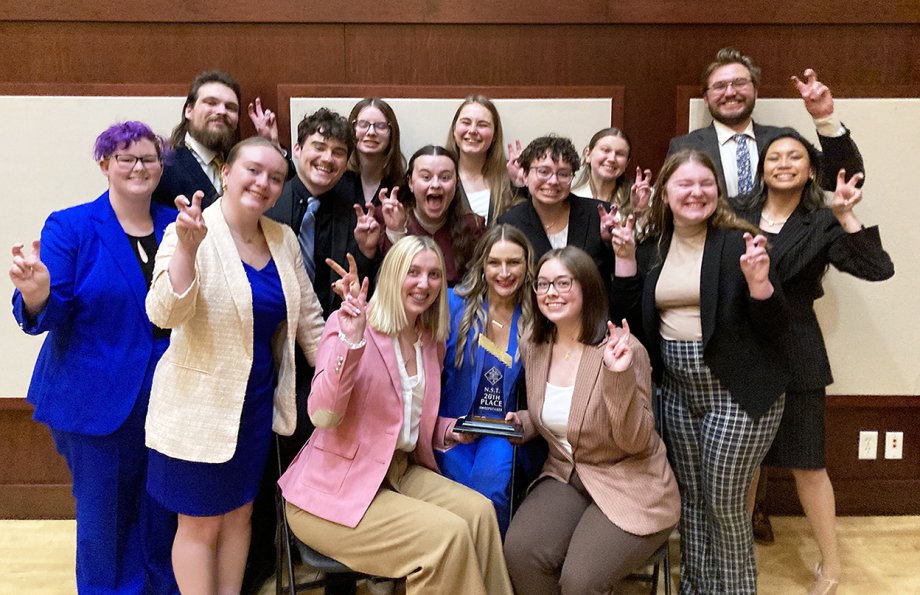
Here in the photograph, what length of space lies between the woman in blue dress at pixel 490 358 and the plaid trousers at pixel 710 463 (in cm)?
56

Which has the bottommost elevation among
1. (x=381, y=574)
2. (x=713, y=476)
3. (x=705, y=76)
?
(x=381, y=574)

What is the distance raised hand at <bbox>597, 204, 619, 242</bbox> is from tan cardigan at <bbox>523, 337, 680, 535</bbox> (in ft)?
1.72

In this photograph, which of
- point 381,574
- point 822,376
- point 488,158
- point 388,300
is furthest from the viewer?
point 488,158

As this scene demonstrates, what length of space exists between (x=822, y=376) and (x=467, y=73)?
1985mm

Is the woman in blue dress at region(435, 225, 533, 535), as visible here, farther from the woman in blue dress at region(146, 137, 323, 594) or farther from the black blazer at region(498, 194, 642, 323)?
the woman in blue dress at region(146, 137, 323, 594)

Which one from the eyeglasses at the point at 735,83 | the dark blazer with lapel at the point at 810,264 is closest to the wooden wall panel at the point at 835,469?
the dark blazer with lapel at the point at 810,264

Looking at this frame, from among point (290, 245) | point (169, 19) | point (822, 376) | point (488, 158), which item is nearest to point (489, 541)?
point (290, 245)

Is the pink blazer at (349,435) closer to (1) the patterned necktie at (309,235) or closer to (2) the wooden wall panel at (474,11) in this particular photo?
(1) the patterned necktie at (309,235)

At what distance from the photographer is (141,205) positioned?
7.84 ft

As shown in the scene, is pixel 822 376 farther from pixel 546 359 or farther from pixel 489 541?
pixel 489 541

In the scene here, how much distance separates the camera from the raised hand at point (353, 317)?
205 cm

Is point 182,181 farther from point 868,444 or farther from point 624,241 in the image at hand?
point 868,444

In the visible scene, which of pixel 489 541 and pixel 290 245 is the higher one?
pixel 290 245

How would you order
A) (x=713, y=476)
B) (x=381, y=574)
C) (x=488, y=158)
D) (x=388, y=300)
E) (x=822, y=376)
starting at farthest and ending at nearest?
1. (x=488, y=158)
2. (x=822, y=376)
3. (x=713, y=476)
4. (x=388, y=300)
5. (x=381, y=574)
